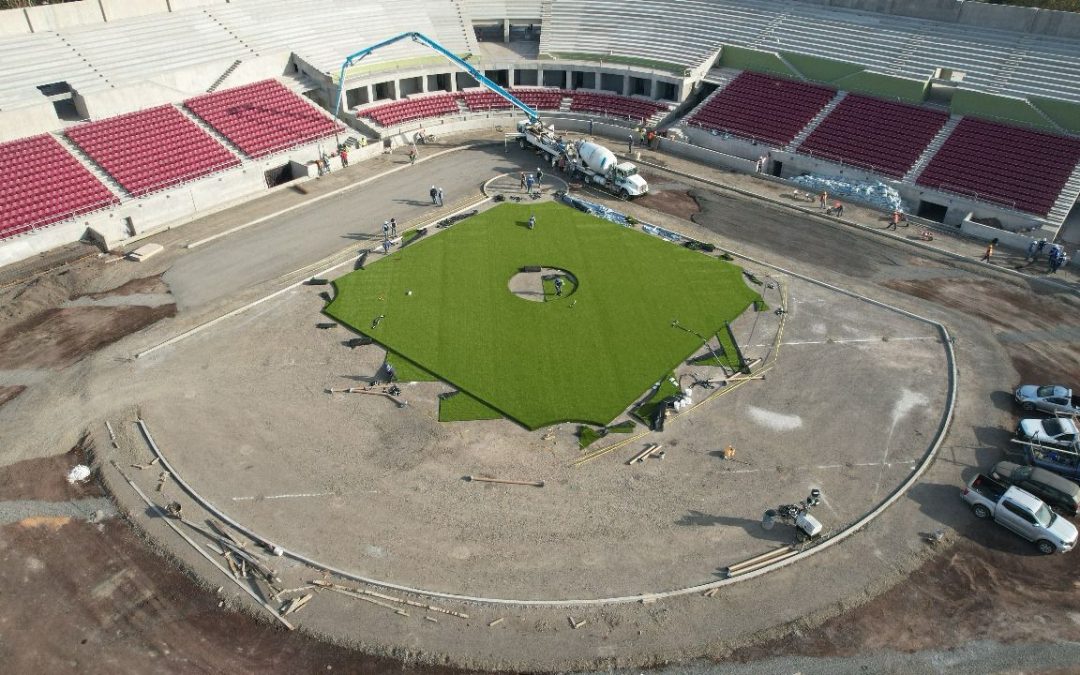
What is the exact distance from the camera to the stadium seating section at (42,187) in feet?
162

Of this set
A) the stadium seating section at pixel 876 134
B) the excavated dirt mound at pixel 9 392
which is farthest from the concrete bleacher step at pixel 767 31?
the excavated dirt mound at pixel 9 392

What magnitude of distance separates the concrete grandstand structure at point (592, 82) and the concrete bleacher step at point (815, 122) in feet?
0.61

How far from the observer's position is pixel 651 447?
34281 millimetres

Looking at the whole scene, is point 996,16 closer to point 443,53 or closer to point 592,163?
point 592,163

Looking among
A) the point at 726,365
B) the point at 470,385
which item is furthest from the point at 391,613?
the point at 726,365

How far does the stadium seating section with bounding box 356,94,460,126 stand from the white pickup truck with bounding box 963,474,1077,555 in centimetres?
5793

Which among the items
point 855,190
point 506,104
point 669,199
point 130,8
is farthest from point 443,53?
point 855,190

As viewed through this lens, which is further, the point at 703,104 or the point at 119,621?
the point at 703,104

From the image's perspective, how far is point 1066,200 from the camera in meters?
53.5

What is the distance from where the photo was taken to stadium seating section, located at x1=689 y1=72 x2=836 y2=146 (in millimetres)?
66375

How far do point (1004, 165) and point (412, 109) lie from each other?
53343mm

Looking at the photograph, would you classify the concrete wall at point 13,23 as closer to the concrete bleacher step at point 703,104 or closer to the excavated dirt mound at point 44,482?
the excavated dirt mound at point 44,482

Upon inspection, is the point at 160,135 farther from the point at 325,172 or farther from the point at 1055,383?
the point at 1055,383

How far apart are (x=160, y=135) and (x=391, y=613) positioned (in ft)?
163
